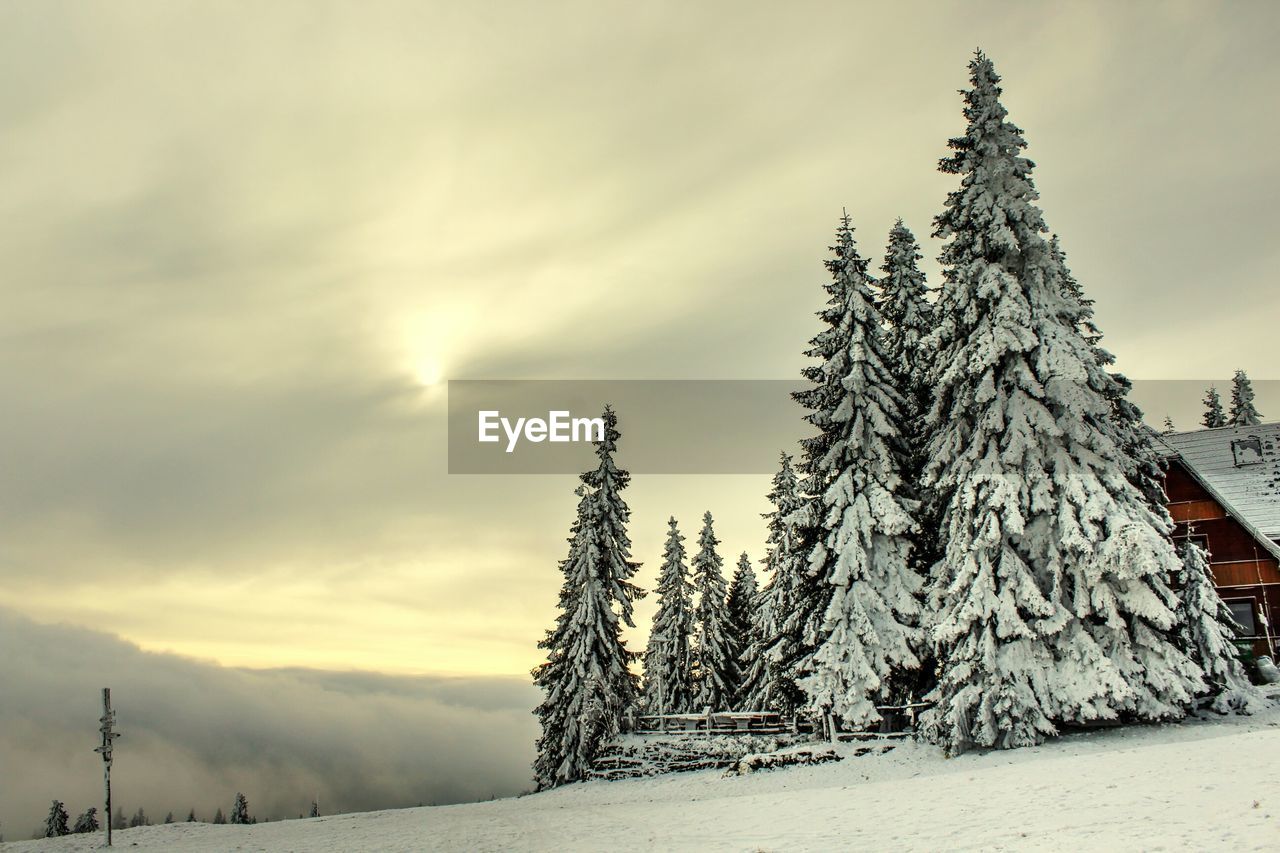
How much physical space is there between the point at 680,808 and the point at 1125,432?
61.0 feet

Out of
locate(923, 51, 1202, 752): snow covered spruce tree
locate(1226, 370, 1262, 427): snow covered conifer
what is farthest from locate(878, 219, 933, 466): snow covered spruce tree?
locate(1226, 370, 1262, 427): snow covered conifer

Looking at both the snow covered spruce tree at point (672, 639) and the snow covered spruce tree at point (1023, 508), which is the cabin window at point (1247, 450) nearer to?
the snow covered spruce tree at point (1023, 508)

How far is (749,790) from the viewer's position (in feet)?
82.6

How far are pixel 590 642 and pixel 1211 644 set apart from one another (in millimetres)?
23200

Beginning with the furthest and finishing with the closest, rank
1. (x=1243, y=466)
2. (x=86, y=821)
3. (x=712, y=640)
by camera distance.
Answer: (x=86, y=821) < (x=712, y=640) < (x=1243, y=466)

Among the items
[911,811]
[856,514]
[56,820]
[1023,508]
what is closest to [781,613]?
[856,514]

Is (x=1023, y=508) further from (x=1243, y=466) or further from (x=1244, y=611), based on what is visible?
(x=1243, y=466)

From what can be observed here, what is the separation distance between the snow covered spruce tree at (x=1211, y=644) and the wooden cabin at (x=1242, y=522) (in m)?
11.4

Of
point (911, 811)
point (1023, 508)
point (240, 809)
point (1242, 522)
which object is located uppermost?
point (1023, 508)

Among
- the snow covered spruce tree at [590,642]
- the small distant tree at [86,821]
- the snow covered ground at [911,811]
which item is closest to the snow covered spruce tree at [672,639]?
the snow covered spruce tree at [590,642]

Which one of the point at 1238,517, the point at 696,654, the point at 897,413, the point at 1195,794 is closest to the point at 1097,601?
the point at 1195,794

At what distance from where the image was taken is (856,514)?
93.9 ft

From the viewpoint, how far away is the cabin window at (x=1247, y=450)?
40594 millimetres

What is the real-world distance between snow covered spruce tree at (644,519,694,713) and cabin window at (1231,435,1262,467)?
31.6 m
